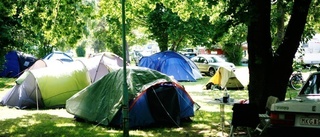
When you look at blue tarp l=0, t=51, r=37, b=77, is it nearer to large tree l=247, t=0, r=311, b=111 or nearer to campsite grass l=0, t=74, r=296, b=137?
campsite grass l=0, t=74, r=296, b=137

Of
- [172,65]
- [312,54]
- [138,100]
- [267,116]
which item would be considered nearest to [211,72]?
[172,65]

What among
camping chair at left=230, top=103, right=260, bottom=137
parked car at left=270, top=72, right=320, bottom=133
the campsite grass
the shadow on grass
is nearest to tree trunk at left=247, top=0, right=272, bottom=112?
camping chair at left=230, top=103, right=260, bottom=137

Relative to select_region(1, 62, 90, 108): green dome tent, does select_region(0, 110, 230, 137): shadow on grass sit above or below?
below

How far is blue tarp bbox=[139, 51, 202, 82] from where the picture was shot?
70.1 ft

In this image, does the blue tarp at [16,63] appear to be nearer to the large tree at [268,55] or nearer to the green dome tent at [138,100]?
the green dome tent at [138,100]

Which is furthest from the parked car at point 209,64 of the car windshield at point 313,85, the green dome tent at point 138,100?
the car windshield at point 313,85

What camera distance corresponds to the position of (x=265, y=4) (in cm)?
787

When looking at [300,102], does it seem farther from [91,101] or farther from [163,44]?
[163,44]

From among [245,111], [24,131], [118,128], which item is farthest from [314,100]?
[24,131]

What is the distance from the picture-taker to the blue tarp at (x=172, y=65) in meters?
21.4

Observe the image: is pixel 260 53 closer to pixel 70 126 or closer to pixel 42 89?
pixel 70 126

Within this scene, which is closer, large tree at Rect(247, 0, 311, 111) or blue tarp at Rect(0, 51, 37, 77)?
large tree at Rect(247, 0, 311, 111)

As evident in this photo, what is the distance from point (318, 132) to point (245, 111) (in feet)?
5.45

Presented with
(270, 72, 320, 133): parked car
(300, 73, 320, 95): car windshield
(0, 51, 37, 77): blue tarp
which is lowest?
(270, 72, 320, 133): parked car
